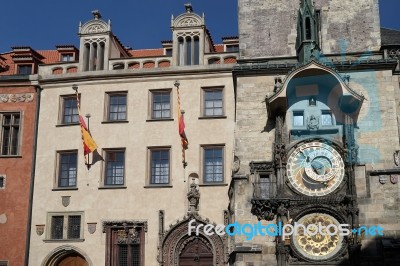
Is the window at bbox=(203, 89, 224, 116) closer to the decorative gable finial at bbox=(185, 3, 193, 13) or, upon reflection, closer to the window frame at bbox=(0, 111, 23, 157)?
the decorative gable finial at bbox=(185, 3, 193, 13)

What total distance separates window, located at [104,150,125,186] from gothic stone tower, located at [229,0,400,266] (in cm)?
679

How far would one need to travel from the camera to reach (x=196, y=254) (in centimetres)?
→ 2500

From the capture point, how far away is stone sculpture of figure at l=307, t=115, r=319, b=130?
2056 centimetres

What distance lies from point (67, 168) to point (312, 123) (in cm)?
1110

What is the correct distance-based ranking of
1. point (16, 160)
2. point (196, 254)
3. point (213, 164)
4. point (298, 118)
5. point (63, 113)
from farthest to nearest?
point (63, 113) < point (16, 160) < point (213, 164) < point (196, 254) < point (298, 118)

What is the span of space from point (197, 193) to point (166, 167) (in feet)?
5.96

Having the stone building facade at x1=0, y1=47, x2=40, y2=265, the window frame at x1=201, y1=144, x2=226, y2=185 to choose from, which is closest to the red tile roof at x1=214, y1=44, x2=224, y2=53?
the window frame at x1=201, y1=144, x2=226, y2=185

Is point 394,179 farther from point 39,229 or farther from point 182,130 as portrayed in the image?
point 39,229

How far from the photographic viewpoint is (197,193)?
82.5ft

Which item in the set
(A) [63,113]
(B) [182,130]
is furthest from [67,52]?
(B) [182,130]

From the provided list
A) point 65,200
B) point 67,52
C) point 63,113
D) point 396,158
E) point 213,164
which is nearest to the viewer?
point 396,158

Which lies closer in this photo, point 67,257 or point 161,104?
point 67,257

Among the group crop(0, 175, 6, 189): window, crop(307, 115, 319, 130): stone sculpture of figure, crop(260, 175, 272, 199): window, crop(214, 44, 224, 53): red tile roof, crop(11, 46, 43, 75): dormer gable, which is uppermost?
crop(214, 44, 224, 53): red tile roof

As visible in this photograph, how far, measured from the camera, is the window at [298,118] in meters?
21.0
